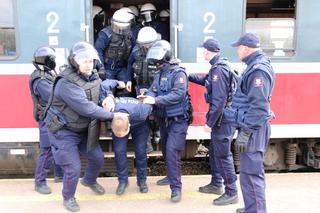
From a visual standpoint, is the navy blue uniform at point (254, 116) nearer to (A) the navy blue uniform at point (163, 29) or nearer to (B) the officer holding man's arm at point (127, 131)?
(B) the officer holding man's arm at point (127, 131)

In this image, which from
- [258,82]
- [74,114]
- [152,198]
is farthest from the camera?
[152,198]

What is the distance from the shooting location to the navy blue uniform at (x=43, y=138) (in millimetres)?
4168

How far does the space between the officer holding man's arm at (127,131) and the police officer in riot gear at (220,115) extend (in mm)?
664

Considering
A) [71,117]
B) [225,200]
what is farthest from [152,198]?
[71,117]

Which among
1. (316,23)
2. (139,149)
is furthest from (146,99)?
(316,23)

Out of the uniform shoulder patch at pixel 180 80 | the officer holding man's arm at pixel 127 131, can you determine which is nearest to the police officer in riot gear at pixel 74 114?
the officer holding man's arm at pixel 127 131

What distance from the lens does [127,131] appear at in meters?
3.97

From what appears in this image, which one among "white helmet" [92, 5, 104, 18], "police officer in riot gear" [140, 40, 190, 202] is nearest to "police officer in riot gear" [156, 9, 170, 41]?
"white helmet" [92, 5, 104, 18]

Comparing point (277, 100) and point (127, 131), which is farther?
point (277, 100)

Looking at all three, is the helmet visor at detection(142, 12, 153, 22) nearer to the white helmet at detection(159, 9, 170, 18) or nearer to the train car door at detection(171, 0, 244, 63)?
the white helmet at detection(159, 9, 170, 18)

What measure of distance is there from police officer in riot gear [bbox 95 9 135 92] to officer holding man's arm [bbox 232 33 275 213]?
75.7 inches

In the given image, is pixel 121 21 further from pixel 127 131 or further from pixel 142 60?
pixel 127 131

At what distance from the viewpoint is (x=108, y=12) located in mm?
6055

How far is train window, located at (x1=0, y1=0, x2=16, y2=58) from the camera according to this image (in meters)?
4.73
